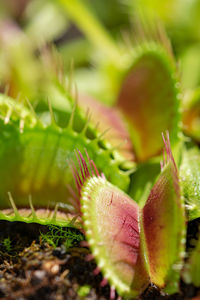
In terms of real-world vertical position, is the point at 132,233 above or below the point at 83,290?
above

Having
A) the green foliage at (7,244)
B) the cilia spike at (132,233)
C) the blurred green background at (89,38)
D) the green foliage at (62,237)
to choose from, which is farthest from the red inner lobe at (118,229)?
the blurred green background at (89,38)

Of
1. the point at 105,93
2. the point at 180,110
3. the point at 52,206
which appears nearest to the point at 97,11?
the point at 105,93

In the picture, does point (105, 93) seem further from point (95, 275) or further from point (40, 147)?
point (95, 275)

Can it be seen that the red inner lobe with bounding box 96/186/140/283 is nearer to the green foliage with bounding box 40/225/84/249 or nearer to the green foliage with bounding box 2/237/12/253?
the green foliage with bounding box 40/225/84/249

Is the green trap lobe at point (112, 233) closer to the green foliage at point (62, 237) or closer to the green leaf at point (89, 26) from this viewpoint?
the green foliage at point (62, 237)

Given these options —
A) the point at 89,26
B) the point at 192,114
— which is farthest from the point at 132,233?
the point at 89,26

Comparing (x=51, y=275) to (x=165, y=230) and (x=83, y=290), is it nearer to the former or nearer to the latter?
(x=83, y=290)

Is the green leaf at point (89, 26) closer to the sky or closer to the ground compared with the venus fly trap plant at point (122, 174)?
closer to the sky

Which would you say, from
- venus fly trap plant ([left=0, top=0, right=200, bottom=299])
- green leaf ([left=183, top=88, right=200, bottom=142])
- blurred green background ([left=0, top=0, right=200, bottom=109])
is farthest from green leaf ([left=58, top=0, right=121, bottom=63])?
green leaf ([left=183, top=88, right=200, bottom=142])
